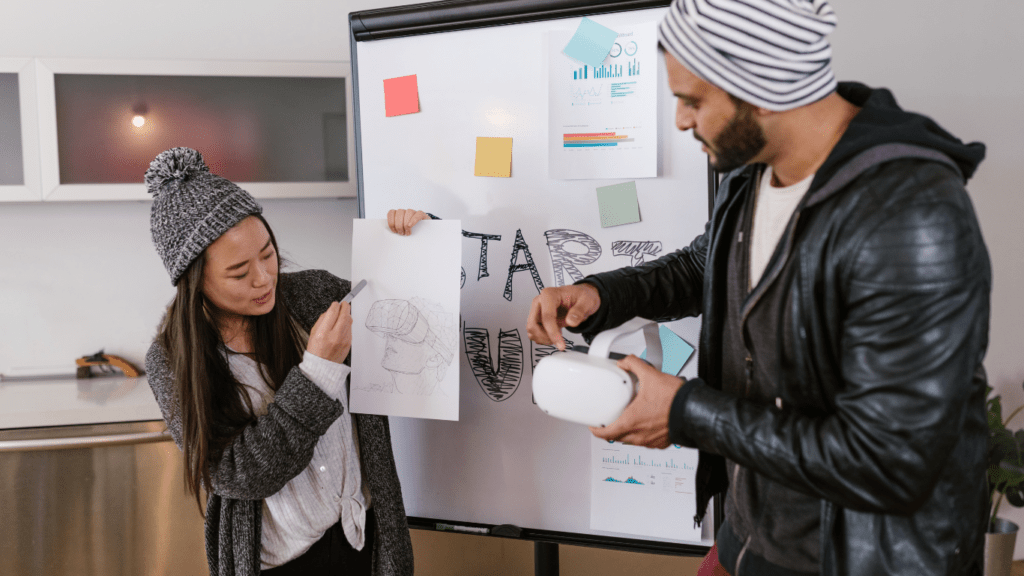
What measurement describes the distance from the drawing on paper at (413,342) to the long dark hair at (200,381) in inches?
8.1

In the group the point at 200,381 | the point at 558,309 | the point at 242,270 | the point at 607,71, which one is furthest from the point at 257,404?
the point at 607,71

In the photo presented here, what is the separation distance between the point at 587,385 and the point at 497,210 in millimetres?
603

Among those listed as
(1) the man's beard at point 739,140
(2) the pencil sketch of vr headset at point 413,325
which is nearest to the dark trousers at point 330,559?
(2) the pencil sketch of vr headset at point 413,325

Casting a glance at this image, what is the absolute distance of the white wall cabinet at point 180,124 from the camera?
1720mm

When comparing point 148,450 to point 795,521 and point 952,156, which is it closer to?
point 795,521

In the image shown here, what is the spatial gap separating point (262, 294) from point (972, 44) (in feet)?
6.50

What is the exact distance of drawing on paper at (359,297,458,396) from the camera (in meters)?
1.20

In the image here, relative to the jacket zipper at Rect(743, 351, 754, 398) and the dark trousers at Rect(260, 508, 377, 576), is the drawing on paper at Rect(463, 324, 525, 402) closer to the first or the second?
the dark trousers at Rect(260, 508, 377, 576)

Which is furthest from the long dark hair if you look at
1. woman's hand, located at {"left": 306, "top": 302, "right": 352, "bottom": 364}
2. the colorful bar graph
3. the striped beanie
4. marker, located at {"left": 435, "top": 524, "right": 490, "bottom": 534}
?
the striped beanie

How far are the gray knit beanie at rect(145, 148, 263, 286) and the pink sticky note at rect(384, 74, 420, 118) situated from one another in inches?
16.0

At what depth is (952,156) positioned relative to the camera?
67cm

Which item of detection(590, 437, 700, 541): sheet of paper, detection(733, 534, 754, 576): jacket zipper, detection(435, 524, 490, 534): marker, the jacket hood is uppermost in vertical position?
the jacket hood

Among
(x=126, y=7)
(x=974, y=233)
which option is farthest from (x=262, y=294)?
(x=126, y=7)

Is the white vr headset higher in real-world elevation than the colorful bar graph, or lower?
lower
